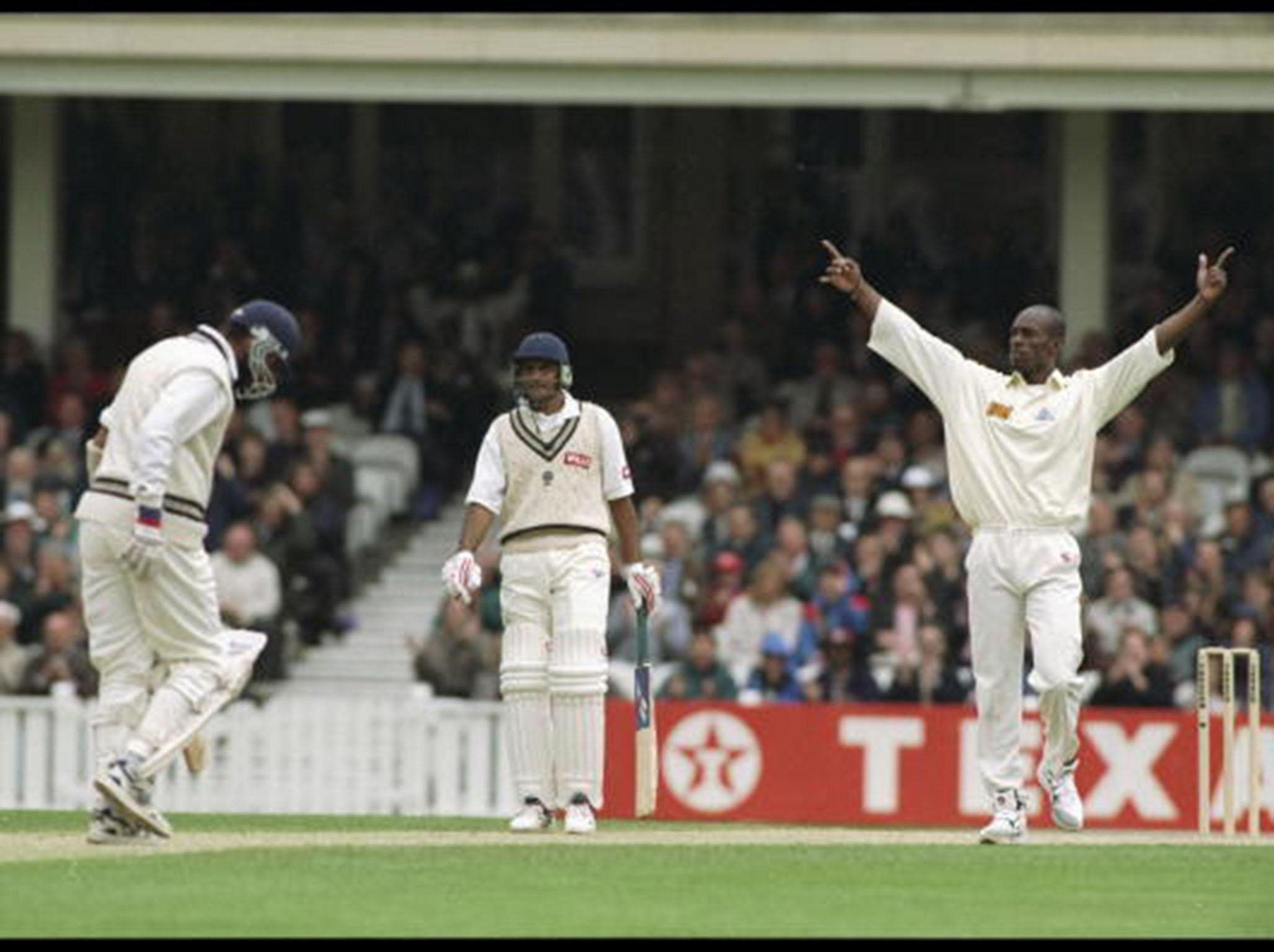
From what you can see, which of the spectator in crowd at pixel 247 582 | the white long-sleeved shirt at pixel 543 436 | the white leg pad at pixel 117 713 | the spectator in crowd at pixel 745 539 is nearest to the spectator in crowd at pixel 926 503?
the spectator in crowd at pixel 745 539

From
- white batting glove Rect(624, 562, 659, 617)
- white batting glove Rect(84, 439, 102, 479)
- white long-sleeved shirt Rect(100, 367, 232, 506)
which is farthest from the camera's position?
white batting glove Rect(624, 562, 659, 617)

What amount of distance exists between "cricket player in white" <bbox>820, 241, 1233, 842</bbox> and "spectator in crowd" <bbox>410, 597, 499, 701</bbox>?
29.9 feet

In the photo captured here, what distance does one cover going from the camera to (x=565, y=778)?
16.5 metres

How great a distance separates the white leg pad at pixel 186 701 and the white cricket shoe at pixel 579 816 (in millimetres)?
1621

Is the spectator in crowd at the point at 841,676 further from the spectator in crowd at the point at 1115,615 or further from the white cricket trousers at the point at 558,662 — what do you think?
the white cricket trousers at the point at 558,662

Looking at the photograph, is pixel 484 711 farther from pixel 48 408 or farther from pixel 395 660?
pixel 48 408

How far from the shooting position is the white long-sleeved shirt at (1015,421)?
15.9 meters

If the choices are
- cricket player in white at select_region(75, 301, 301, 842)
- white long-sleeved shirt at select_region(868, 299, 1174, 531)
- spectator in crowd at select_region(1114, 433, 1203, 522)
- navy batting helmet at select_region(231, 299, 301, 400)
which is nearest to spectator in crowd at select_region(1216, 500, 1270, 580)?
spectator in crowd at select_region(1114, 433, 1203, 522)

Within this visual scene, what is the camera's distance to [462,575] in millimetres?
16406

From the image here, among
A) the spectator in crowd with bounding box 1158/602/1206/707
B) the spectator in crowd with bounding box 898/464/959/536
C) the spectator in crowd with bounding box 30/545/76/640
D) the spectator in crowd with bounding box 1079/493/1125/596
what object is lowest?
the spectator in crowd with bounding box 1158/602/1206/707

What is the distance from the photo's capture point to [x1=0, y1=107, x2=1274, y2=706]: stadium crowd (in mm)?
24547

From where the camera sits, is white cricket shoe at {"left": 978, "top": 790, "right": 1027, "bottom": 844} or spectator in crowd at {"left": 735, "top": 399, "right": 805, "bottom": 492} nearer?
white cricket shoe at {"left": 978, "top": 790, "right": 1027, "bottom": 844}

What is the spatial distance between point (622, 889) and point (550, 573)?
8.34ft

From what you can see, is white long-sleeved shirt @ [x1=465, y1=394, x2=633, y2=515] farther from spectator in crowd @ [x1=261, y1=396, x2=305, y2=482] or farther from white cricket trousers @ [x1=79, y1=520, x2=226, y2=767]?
spectator in crowd @ [x1=261, y1=396, x2=305, y2=482]
